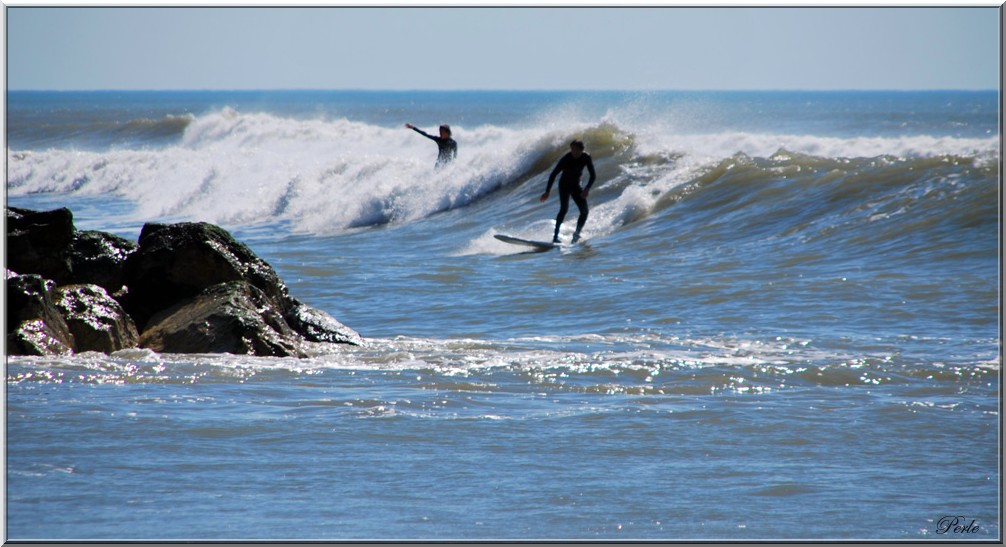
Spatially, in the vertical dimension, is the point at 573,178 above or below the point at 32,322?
above

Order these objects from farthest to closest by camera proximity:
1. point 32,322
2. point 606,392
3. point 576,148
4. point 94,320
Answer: point 576,148 → point 94,320 → point 32,322 → point 606,392

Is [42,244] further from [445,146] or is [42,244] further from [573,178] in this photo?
[445,146]

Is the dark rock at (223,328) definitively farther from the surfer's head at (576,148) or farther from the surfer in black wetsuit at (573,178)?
the surfer's head at (576,148)

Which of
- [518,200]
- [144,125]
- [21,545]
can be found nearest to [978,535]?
[21,545]

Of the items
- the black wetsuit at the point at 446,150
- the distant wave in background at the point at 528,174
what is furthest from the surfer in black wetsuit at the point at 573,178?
the black wetsuit at the point at 446,150

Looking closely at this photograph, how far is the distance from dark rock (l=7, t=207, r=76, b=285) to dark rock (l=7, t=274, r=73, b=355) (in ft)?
2.78

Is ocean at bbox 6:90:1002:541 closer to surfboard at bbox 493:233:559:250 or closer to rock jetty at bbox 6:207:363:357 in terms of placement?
surfboard at bbox 493:233:559:250

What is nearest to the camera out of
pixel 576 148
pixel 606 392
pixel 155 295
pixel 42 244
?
pixel 606 392

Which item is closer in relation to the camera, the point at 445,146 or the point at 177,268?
the point at 177,268

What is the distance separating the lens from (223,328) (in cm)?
717

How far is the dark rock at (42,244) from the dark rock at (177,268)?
1.44 ft

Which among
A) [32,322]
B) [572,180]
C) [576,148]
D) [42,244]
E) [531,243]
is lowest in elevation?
[531,243]

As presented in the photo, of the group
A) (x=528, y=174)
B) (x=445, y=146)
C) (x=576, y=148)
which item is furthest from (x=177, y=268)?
(x=528, y=174)

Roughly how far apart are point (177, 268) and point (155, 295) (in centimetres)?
27
